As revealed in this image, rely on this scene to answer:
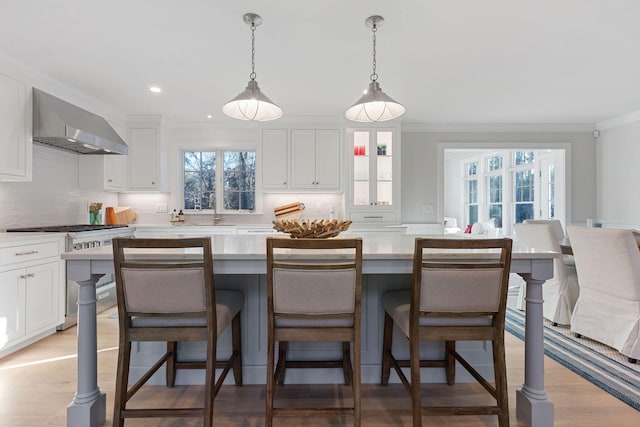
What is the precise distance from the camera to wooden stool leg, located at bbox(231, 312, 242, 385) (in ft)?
6.57

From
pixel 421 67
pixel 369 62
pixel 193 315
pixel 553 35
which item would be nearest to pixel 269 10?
pixel 369 62

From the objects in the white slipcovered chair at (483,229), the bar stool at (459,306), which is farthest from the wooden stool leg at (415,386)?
the white slipcovered chair at (483,229)

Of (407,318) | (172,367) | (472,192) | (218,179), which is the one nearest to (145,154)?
(218,179)

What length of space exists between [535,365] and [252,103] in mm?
2346

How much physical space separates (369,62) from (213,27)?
4.39 feet

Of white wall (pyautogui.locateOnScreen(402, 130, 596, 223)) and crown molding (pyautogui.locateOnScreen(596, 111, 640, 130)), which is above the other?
crown molding (pyautogui.locateOnScreen(596, 111, 640, 130))

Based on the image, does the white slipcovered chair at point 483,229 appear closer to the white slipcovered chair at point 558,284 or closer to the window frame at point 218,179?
the white slipcovered chair at point 558,284

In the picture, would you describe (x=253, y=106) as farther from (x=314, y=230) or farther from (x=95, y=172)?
(x=95, y=172)

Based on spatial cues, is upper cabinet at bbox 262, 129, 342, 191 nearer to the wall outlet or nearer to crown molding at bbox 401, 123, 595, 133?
crown molding at bbox 401, 123, 595, 133

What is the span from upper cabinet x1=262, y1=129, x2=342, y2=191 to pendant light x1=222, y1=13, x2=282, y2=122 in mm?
2200

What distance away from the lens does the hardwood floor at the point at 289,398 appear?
1.79 metres

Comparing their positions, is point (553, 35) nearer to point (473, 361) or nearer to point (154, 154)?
point (473, 361)

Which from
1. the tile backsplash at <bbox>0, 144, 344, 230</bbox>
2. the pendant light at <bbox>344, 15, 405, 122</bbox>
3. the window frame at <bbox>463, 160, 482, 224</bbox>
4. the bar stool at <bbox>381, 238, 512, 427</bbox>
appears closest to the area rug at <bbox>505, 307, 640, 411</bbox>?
the bar stool at <bbox>381, 238, 512, 427</bbox>

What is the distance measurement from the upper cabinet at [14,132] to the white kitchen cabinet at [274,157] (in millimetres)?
2525
